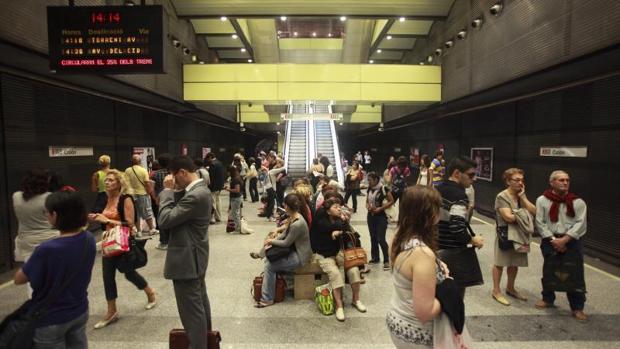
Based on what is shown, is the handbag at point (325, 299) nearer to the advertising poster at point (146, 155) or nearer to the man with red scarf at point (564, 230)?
the man with red scarf at point (564, 230)

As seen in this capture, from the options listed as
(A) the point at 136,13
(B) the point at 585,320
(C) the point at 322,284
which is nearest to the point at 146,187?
(A) the point at 136,13

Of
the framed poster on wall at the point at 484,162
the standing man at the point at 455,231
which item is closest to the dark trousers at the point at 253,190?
the framed poster on wall at the point at 484,162

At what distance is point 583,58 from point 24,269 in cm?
759

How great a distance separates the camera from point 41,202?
3342mm

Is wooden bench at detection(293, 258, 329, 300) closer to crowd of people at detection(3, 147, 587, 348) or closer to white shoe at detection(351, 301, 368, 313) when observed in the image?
crowd of people at detection(3, 147, 587, 348)

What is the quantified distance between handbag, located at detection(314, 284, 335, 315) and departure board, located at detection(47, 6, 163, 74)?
4.05 meters

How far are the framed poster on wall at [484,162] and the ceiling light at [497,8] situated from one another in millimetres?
3379

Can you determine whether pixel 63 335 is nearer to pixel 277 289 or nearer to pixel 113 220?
pixel 113 220

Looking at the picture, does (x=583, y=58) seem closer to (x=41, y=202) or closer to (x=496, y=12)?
(x=496, y=12)

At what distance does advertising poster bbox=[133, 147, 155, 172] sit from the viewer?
995 centimetres

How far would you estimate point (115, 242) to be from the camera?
374cm

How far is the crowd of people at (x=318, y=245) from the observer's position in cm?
183

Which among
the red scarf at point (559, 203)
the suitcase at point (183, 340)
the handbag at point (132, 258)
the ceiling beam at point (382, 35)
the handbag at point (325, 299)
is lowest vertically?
the handbag at point (325, 299)

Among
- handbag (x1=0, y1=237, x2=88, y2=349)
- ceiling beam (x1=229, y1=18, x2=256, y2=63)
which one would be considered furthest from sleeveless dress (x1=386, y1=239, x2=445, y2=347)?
ceiling beam (x1=229, y1=18, x2=256, y2=63)
